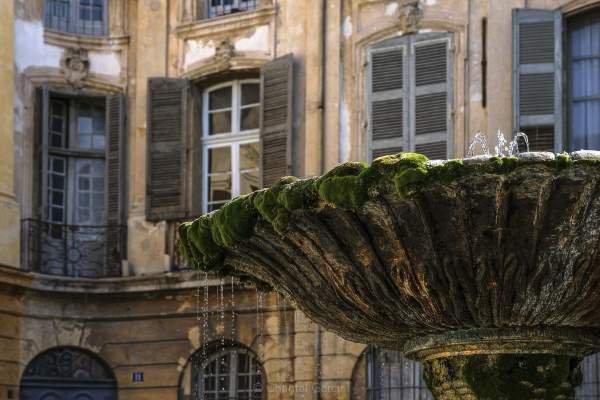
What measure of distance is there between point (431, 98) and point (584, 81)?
1712 millimetres

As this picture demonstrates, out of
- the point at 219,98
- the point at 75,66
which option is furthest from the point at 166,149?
the point at 75,66

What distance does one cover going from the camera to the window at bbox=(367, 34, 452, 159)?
16.0 meters

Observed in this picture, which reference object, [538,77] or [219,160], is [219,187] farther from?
[538,77]

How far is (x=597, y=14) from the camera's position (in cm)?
1552

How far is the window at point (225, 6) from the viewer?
60.1 ft

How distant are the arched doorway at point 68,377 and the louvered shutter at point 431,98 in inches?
198

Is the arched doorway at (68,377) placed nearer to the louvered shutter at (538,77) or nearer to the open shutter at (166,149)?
the open shutter at (166,149)

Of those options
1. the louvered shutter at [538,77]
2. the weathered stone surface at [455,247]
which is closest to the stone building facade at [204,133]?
the louvered shutter at [538,77]

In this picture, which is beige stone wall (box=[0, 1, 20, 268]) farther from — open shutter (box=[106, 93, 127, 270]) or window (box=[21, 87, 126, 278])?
open shutter (box=[106, 93, 127, 270])

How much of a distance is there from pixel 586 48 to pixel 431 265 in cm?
837

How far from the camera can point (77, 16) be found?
18875 mm

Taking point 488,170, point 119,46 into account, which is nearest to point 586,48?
point 119,46

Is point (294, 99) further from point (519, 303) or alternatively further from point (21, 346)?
point (519, 303)

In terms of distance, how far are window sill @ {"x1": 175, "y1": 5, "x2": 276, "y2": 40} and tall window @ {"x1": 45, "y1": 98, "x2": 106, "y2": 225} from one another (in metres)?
1.60
